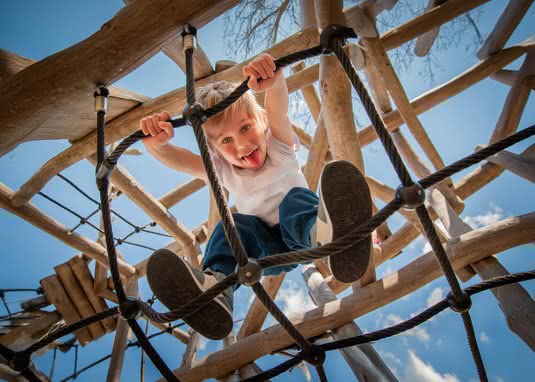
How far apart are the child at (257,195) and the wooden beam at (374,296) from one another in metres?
0.40

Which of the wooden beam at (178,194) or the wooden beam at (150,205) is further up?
the wooden beam at (178,194)

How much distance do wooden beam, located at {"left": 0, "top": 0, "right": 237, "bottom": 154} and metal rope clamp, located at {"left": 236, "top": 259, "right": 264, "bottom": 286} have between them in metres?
0.76

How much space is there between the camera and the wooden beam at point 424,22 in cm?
A: 232

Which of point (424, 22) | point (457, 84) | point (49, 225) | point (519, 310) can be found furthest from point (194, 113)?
point (457, 84)

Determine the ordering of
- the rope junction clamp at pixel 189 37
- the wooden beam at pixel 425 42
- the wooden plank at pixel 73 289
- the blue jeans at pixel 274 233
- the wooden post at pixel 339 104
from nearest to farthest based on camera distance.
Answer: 1. the rope junction clamp at pixel 189 37
2. the blue jeans at pixel 274 233
3. the wooden post at pixel 339 104
4. the wooden beam at pixel 425 42
5. the wooden plank at pixel 73 289

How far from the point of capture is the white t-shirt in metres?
1.38

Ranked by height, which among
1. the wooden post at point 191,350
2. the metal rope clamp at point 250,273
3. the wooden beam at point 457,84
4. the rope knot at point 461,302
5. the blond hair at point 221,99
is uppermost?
the wooden beam at point 457,84

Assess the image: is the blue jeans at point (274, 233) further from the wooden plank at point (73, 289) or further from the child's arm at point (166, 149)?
the wooden plank at point (73, 289)

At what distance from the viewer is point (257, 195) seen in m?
1.39

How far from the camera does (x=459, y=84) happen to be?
112 inches

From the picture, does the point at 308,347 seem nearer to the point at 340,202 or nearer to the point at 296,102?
the point at 340,202

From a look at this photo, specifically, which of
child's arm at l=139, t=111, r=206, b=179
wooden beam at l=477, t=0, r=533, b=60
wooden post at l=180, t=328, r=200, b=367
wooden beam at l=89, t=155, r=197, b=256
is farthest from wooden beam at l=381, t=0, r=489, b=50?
wooden post at l=180, t=328, r=200, b=367

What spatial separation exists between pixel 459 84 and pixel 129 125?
2443mm

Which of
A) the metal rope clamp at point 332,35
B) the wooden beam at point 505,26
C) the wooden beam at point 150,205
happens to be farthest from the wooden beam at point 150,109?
the wooden beam at point 505,26
